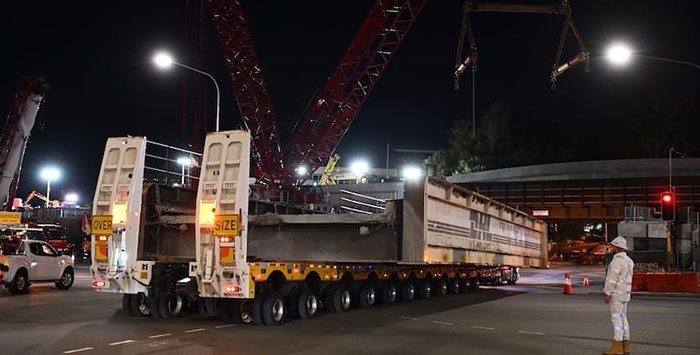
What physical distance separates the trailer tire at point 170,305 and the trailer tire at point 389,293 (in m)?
5.88

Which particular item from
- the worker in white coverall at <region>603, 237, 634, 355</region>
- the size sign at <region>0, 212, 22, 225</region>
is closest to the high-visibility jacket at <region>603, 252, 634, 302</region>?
the worker in white coverall at <region>603, 237, 634, 355</region>

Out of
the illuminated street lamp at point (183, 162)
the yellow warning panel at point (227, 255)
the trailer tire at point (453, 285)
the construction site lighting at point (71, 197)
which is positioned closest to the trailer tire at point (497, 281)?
the trailer tire at point (453, 285)

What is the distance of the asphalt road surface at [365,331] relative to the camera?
35.8 feet

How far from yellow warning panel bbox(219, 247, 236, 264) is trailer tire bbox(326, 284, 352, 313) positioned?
13.8 ft

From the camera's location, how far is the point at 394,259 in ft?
53.1

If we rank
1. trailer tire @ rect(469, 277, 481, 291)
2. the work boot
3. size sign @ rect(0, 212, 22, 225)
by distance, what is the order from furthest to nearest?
size sign @ rect(0, 212, 22, 225)
trailer tire @ rect(469, 277, 481, 291)
the work boot

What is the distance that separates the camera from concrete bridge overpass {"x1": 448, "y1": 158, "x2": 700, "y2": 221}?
4700 centimetres

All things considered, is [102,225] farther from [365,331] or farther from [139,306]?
[365,331]

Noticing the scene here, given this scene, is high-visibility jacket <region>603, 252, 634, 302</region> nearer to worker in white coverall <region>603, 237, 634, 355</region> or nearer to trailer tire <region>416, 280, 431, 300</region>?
worker in white coverall <region>603, 237, 634, 355</region>

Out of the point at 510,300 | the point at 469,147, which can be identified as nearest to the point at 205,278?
the point at 510,300

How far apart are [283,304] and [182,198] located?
4.38 m

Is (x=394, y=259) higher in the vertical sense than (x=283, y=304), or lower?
higher

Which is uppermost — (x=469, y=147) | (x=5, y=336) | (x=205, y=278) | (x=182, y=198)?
(x=469, y=147)

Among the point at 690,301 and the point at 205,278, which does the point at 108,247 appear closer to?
the point at 205,278
